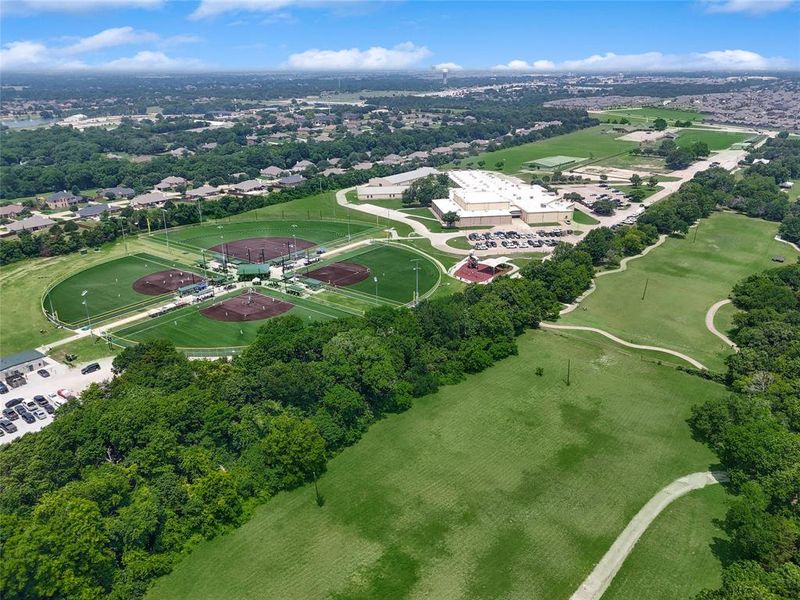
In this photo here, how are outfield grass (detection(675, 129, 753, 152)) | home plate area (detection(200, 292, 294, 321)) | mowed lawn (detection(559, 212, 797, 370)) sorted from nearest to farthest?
mowed lawn (detection(559, 212, 797, 370)), home plate area (detection(200, 292, 294, 321)), outfield grass (detection(675, 129, 753, 152))

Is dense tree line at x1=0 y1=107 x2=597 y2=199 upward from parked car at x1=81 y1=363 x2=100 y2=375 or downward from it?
upward

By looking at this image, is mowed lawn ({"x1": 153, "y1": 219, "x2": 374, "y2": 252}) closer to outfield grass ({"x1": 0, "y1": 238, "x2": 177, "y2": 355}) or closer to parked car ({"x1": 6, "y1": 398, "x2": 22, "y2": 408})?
outfield grass ({"x1": 0, "y1": 238, "x2": 177, "y2": 355})

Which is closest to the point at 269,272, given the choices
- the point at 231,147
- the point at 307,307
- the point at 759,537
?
the point at 307,307

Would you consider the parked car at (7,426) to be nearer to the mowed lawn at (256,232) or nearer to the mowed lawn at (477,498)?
the mowed lawn at (477,498)

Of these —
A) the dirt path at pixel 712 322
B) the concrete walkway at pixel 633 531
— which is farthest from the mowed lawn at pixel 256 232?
the concrete walkway at pixel 633 531

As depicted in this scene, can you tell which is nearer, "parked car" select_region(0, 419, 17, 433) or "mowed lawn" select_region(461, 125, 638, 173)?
"parked car" select_region(0, 419, 17, 433)

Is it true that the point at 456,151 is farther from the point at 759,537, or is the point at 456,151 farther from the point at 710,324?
the point at 759,537

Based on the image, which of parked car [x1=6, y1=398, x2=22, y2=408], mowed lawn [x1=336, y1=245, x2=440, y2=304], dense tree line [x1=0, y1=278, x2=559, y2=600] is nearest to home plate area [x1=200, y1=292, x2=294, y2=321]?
mowed lawn [x1=336, y1=245, x2=440, y2=304]
